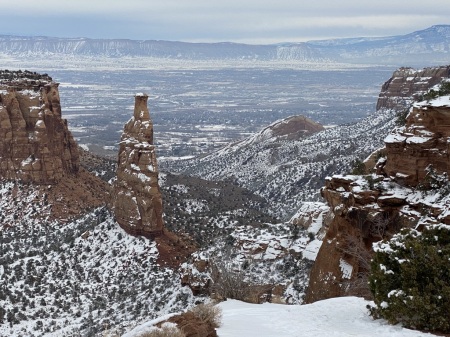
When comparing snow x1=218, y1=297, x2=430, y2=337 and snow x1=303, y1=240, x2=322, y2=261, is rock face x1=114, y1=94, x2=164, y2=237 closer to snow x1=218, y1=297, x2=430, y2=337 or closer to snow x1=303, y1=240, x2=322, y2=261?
snow x1=303, y1=240, x2=322, y2=261

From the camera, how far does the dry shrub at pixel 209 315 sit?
15.4 meters

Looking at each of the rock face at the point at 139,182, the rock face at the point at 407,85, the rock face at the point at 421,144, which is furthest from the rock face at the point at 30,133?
the rock face at the point at 407,85

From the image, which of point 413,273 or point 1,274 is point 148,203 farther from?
point 413,273

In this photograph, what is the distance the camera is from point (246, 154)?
106 metres

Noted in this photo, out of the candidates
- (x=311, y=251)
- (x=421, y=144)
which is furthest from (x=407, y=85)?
(x=421, y=144)

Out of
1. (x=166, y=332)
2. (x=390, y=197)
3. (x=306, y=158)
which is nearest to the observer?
(x=166, y=332)

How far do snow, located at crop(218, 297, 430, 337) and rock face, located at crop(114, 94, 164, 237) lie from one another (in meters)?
22.3

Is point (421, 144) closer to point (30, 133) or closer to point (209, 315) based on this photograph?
point (209, 315)

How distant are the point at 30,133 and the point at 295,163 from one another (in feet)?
142

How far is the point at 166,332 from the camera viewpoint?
44.2ft

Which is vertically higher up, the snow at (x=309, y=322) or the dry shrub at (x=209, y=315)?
the dry shrub at (x=209, y=315)

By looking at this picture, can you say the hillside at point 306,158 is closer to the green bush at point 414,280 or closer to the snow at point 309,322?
the snow at point 309,322

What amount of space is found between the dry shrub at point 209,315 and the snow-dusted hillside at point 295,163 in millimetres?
49364

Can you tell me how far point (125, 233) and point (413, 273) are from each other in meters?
28.9
